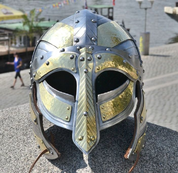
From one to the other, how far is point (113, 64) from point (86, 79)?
1.44 ft

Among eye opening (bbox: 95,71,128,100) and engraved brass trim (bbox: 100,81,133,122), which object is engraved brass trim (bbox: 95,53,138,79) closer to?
engraved brass trim (bbox: 100,81,133,122)

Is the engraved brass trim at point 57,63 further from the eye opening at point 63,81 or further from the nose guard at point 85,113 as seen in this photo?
the eye opening at point 63,81

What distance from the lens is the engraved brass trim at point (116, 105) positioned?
4043 mm

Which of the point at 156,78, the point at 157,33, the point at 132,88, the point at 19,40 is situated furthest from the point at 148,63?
Answer: the point at 157,33

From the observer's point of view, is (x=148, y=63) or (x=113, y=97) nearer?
(x=113, y=97)

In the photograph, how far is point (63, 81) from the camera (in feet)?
18.0

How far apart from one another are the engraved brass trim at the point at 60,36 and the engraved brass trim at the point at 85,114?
17.2 inches

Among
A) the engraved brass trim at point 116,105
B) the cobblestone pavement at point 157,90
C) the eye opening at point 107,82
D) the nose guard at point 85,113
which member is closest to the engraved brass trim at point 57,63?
the nose guard at point 85,113

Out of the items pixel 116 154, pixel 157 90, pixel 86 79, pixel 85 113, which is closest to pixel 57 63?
pixel 86 79

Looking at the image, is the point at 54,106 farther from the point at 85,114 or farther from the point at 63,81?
the point at 63,81

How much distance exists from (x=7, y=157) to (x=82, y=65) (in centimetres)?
192

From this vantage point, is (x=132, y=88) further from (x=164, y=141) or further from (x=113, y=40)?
(x=164, y=141)

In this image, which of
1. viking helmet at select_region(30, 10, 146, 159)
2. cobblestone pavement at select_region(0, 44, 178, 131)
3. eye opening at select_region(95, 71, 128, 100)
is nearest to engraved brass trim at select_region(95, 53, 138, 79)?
viking helmet at select_region(30, 10, 146, 159)

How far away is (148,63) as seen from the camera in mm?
12961
